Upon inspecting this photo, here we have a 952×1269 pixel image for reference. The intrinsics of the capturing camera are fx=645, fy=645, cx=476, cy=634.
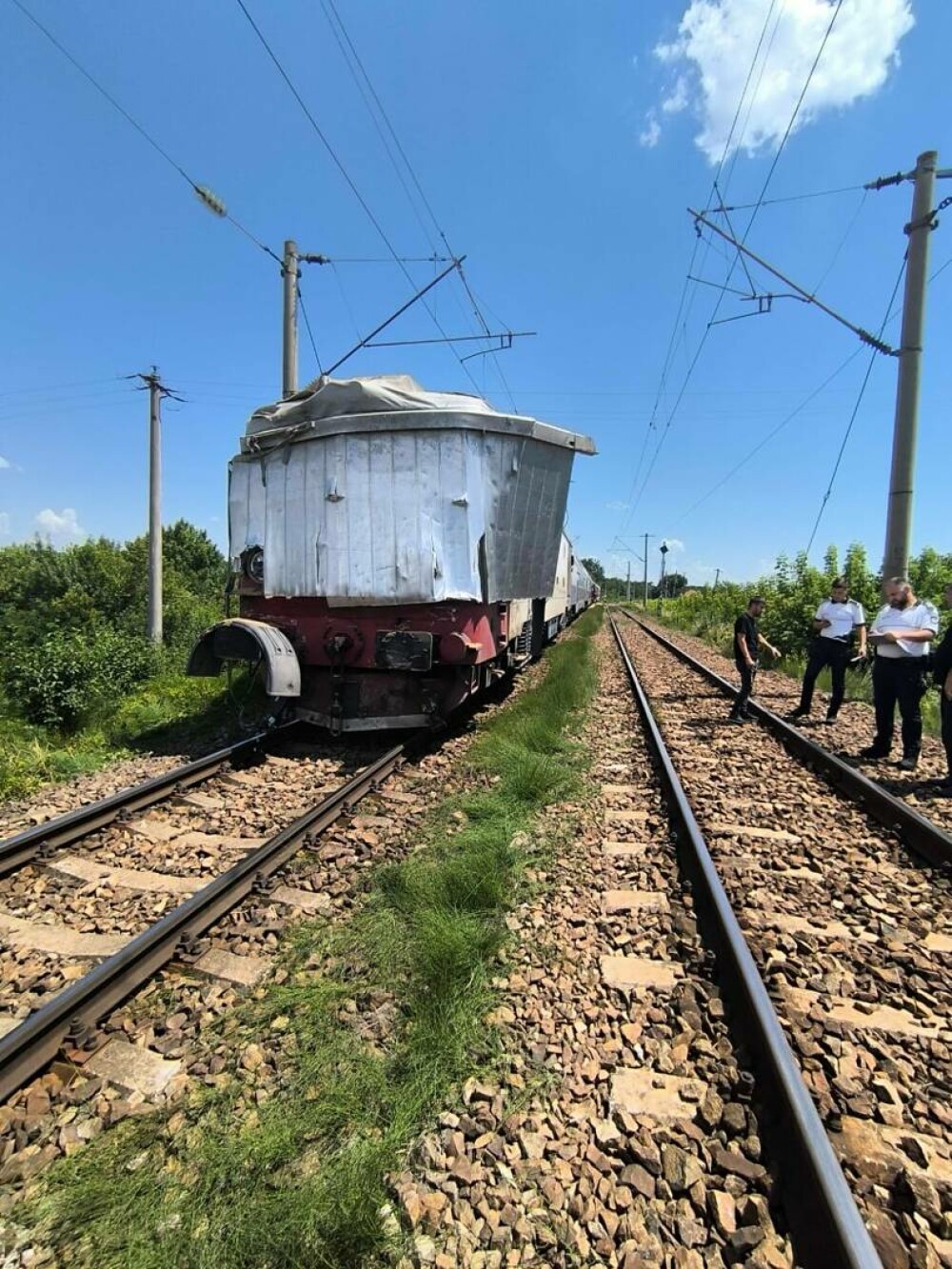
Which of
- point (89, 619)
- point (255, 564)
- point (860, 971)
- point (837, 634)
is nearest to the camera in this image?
point (860, 971)

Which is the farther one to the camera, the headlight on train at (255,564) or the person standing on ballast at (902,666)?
the headlight on train at (255,564)

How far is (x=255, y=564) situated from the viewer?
24.4 ft

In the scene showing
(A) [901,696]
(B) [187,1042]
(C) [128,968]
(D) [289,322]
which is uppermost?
(D) [289,322]

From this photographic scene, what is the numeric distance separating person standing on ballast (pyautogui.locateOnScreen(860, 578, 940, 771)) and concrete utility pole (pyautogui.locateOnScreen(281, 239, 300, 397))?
9152 millimetres

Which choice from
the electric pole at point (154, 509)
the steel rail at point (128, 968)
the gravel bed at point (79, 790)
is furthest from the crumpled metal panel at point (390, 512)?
the electric pole at point (154, 509)

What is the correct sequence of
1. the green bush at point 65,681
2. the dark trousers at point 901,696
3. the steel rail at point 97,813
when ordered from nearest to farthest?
1. the steel rail at point 97,813
2. the dark trousers at point 901,696
3. the green bush at point 65,681

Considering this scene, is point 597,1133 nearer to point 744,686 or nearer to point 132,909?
point 132,909

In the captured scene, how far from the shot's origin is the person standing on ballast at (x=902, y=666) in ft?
21.5

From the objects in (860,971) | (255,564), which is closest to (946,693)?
(860,971)

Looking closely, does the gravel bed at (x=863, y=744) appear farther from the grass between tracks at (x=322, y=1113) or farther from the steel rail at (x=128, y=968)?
the steel rail at (x=128, y=968)

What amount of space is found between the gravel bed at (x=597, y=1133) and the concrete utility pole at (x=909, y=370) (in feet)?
25.8

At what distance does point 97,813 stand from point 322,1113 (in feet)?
11.1

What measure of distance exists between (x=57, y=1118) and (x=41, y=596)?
3716 centimetres

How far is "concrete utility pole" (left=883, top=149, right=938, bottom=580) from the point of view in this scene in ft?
29.5
